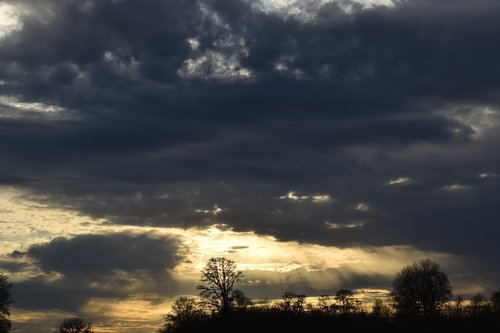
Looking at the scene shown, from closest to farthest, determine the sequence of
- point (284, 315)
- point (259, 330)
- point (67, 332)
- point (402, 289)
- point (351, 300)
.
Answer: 1. point (259, 330)
2. point (284, 315)
3. point (402, 289)
4. point (351, 300)
5. point (67, 332)

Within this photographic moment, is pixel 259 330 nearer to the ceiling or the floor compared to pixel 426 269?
nearer to the floor

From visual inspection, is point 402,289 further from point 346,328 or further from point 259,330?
point 259,330

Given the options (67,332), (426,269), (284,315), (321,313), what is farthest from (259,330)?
(67,332)

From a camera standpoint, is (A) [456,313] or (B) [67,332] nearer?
(A) [456,313]

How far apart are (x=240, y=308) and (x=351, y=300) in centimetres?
3963

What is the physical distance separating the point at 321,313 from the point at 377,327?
12.0 m

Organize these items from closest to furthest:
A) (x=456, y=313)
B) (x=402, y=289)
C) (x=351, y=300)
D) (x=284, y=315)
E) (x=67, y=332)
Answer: (x=284, y=315)
(x=456, y=313)
(x=402, y=289)
(x=351, y=300)
(x=67, y=332)

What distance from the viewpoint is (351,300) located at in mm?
140250

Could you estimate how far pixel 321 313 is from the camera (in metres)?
109

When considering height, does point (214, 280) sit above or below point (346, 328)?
above

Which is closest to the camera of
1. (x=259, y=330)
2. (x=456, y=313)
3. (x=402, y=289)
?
(x=259, y=330)

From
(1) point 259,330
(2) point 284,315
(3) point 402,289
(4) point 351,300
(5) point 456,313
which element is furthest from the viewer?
(4) point 351,300

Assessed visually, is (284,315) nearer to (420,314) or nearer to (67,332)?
(420,314)

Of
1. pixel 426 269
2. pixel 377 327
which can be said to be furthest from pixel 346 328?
pixel 426 269
